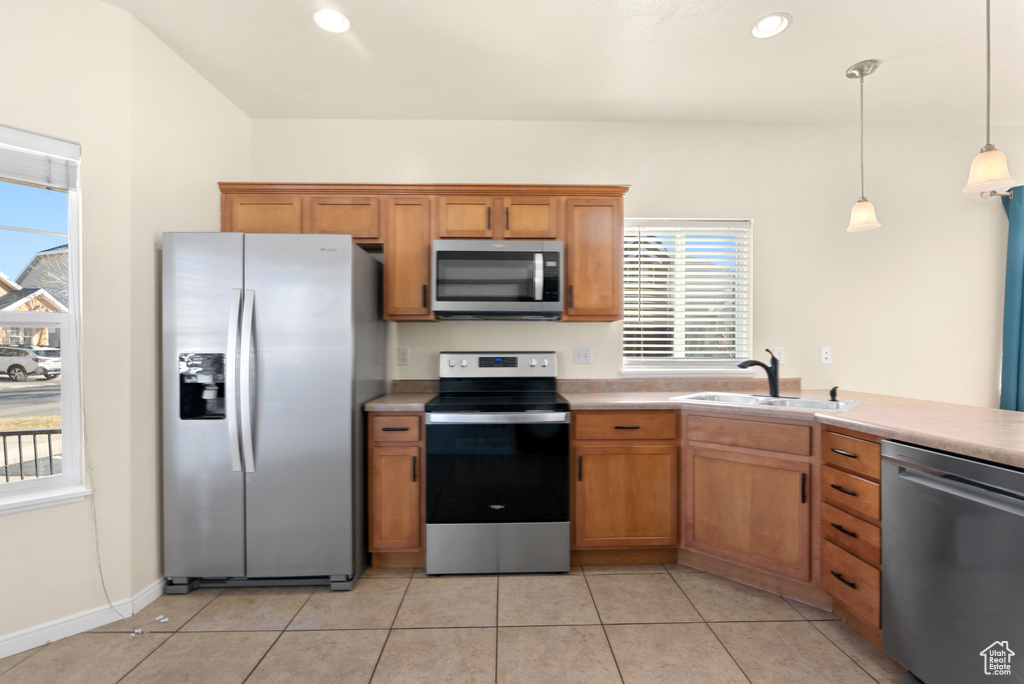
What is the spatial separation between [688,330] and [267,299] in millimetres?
2597

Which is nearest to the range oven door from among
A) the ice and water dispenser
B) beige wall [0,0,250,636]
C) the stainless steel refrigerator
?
the stainless steel refrigerator

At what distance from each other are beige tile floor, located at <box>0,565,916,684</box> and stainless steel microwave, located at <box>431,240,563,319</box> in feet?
4.96

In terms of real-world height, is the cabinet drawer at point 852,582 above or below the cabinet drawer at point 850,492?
below

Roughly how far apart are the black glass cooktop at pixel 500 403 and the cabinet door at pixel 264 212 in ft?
4.54

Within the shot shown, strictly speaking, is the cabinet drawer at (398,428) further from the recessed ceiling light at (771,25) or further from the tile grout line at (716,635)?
the recessed ceiling light at (771,25)

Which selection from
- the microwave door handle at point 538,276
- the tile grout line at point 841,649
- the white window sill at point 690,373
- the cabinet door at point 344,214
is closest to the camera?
the tile grout line at point 841,649

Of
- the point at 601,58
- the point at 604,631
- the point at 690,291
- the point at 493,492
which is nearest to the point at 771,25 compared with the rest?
the point at 601,58

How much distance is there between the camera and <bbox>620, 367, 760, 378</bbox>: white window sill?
3.10 metres

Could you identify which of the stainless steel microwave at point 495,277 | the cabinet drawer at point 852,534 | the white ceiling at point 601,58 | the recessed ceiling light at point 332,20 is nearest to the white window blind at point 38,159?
the white ceiling at point 601,58

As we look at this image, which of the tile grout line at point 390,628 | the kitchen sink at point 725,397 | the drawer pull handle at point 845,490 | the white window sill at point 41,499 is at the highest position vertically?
the kitchen sink at point 725,397

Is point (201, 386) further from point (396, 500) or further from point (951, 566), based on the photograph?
point (951, 566)

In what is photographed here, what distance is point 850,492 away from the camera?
1.90 meters

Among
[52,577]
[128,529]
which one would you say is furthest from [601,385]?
[52,577]

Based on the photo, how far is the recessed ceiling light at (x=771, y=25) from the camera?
212cm
